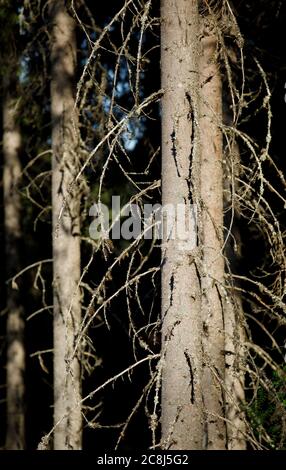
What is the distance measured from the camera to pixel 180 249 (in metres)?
3.38

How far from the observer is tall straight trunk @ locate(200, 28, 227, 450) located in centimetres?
370

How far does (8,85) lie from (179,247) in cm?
656

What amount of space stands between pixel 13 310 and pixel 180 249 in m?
6.92

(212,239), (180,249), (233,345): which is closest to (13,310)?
(233,345)

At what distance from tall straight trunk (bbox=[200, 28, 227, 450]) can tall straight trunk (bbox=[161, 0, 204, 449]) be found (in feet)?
0.65

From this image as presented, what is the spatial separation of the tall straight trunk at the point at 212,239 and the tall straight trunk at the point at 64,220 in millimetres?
2187

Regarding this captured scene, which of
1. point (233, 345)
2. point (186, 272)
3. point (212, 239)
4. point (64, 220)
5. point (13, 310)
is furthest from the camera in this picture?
point (13, 310)

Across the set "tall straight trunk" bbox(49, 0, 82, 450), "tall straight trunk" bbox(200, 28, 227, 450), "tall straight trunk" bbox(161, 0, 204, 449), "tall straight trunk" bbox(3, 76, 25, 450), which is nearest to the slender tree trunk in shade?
"tall straight trunk" bbox(200, 28, 227, 450)

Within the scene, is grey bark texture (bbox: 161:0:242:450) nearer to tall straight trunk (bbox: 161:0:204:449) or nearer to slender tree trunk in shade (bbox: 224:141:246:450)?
tall straight trunk (bbox: 161:0:204:449)

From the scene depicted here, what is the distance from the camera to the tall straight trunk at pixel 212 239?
370 cm

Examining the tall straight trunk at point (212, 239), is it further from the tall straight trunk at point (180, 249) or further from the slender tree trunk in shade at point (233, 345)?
the tall straight trunk at point (180, 249)

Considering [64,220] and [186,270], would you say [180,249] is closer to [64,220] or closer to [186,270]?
[186,270]

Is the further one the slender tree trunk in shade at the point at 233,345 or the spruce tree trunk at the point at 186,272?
the slender tree trunk in shade at the point at 233,345

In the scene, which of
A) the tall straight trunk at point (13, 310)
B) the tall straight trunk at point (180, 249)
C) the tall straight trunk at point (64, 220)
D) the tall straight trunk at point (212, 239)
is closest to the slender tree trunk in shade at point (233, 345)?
the tall straight trunk at point (212, 239)
